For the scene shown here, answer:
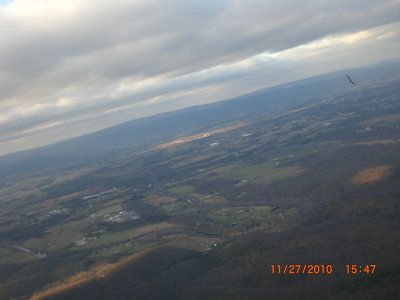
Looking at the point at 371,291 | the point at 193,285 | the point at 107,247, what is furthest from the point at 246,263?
the point at 107,247

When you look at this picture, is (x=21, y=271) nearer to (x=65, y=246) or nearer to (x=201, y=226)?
(x=65, y=246)

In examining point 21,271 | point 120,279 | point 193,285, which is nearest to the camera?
point 193,285

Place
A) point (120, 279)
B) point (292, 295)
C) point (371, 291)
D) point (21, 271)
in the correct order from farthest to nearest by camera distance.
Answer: point (21, 271) < point (120, 279) < point (292, 295) < point (371, 291)

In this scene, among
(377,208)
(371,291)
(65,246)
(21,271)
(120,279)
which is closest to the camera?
(371,291)

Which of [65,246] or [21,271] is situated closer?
[21,271]

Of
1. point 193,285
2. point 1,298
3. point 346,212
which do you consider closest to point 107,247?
point 1,298

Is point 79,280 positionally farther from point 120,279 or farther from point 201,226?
point 201,226
